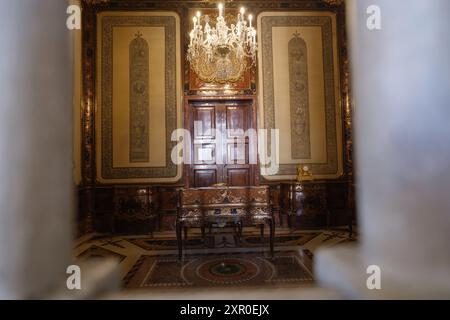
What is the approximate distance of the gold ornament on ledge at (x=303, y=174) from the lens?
5.30 meters

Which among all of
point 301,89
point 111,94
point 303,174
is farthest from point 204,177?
point 301,89

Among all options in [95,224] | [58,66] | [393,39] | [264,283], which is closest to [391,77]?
[393,39]

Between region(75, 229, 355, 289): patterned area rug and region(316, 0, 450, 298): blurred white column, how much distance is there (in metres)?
1.62

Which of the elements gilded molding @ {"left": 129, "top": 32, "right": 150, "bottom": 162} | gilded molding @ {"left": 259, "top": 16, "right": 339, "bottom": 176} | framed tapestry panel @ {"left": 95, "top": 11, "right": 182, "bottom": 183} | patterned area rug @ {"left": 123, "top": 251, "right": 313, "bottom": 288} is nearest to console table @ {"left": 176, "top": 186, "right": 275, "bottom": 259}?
patterned area rug @ {"left": 123, "top": 251, "right": 313, "bottom": 288}

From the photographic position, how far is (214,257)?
3443mm

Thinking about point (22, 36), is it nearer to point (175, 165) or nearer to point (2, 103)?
point (2, 103)

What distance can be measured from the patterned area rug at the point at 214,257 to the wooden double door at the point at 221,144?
1186mm

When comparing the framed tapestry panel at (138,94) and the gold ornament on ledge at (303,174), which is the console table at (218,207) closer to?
the gold ornament on ledge at (303,174)

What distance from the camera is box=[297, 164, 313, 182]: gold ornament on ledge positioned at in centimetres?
530

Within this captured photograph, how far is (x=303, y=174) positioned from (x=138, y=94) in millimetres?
3517

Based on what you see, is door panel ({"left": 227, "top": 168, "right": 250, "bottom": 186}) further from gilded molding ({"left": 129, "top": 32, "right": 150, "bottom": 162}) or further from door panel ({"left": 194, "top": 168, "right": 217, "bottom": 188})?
gilded molding ({"left": 129, "top": 32, "right": 150, "bottom": 162})

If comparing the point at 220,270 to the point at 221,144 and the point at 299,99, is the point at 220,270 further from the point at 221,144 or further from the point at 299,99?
the point at 299,99
